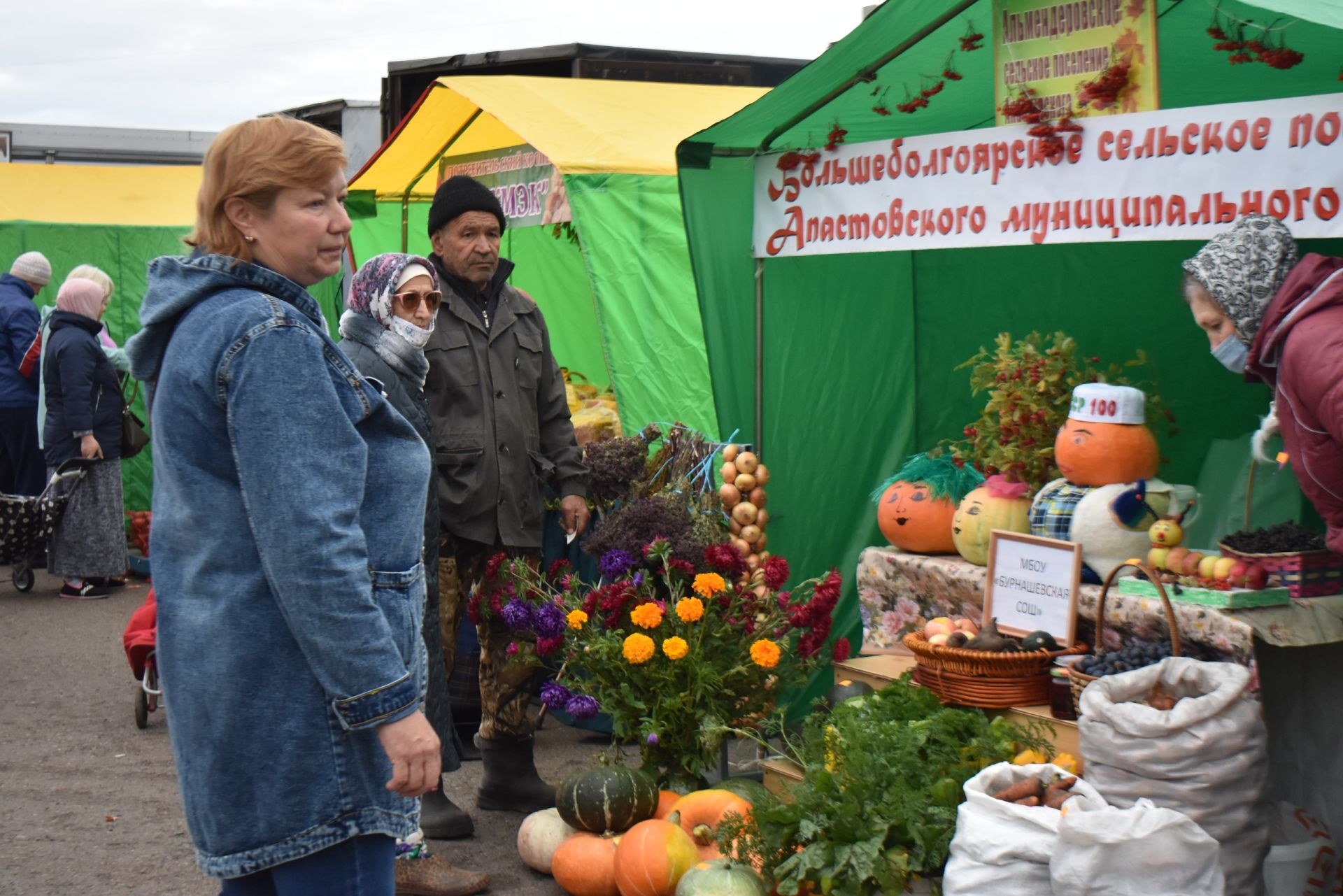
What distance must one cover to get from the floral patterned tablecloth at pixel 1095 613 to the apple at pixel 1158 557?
13 cm

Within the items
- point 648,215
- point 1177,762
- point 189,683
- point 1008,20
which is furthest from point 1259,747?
point 648,215

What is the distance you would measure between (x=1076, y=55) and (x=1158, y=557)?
144cm

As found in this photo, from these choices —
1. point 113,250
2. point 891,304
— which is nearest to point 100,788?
point 891,304

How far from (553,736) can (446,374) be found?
203 centimetres

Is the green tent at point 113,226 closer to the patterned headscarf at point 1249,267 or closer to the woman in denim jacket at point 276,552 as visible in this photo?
the patterned headscarf at point 1249,267

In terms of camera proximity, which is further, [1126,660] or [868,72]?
[868,72]

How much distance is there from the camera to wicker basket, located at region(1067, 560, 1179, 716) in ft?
11.1

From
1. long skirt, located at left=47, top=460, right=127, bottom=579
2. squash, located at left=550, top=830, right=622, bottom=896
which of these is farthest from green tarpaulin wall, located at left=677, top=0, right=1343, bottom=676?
long skirt, located at left=47, top=460, right=127, bottom=579

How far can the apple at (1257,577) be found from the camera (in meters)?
3.44

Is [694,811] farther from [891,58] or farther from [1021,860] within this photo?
[891,58]

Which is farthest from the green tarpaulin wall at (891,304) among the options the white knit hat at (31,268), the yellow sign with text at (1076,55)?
the white knit hat at (31,268)

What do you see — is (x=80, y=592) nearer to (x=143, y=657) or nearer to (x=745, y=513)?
(x=143, y=657)

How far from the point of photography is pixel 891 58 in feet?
14.9

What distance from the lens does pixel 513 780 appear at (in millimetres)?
4797
